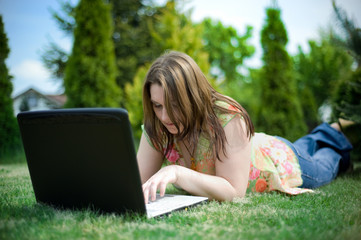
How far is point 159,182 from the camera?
5.15 feet

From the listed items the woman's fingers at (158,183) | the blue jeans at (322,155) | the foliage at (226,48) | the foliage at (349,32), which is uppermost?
the foliage at (226,48)

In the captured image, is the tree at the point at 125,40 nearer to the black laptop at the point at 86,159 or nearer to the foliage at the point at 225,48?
the foliage at the point at 225,48

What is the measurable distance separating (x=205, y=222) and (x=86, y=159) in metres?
0.61

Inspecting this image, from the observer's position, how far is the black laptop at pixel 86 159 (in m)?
1.23

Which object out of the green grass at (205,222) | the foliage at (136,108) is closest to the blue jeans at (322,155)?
the green grass at (205,222)

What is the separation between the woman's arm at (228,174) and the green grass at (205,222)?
0.07 m

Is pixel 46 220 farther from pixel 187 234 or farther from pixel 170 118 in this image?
pixel 170 118

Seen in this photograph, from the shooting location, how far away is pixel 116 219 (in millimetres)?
1363

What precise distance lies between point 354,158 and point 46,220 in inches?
156

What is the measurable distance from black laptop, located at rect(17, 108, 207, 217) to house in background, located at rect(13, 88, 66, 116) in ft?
15.2

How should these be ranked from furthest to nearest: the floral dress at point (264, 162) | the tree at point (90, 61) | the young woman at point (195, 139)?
the tree at point (90, 61)
the floral dress at point (264, 162)
the young woman at point (195, 139)

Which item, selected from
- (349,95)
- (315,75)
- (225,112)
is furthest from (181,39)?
(225,112)

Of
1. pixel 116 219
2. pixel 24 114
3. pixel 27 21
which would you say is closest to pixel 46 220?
pixel 116 219

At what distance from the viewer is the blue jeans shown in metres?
2.73
